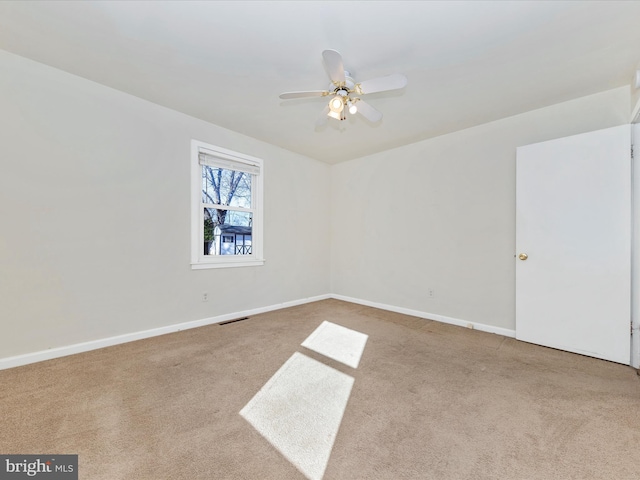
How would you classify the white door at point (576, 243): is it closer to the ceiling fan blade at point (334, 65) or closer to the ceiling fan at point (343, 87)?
the ceiling fan at point (343, 87)

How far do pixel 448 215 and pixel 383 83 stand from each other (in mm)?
2241

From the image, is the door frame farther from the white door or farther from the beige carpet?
the beige carpet

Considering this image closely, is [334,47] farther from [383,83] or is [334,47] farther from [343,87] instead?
[383,83]

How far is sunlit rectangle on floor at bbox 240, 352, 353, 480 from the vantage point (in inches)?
53.9

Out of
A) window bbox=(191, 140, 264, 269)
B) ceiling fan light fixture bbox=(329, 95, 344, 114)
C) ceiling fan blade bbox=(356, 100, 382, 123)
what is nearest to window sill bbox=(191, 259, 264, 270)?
window bbox=(191, 140, 264, 269)

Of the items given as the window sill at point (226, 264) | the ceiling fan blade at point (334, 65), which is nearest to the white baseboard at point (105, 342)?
the window sill at point (226, 264)

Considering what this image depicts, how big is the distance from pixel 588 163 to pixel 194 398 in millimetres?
4001

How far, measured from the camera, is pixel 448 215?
363cm

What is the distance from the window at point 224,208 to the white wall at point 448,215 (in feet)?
5.60

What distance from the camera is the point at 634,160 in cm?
242

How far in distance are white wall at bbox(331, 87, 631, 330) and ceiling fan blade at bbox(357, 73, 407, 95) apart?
199 centimetres

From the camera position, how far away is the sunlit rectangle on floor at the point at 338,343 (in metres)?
2.52

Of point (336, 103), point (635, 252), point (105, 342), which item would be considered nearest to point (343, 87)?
point (336, 103)

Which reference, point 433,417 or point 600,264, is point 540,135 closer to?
point 600,264
